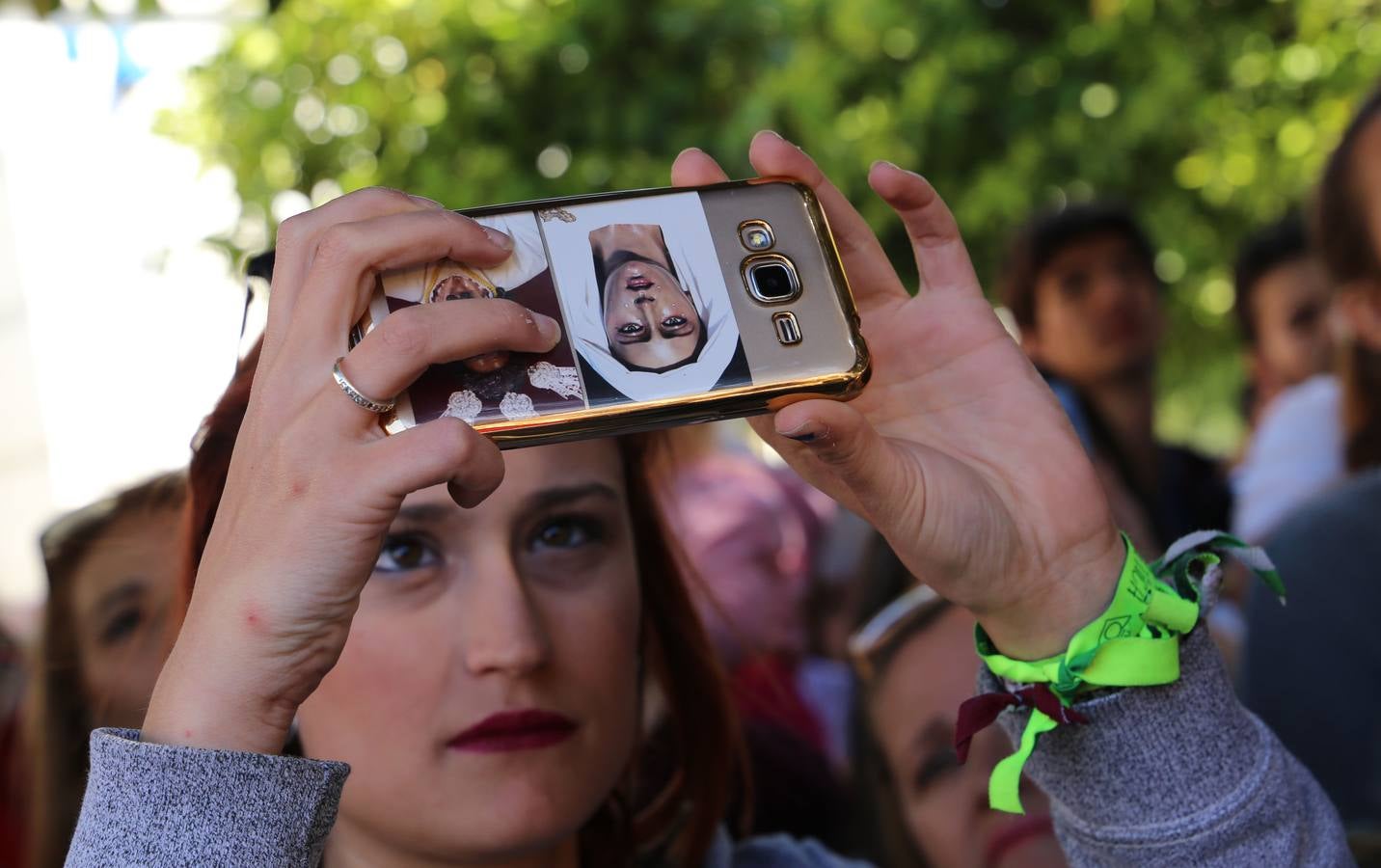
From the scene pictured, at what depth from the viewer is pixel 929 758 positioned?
198 centimetres

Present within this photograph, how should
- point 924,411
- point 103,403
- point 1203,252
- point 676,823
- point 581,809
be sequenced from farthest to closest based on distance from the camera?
point 103,403 → point 1203,252 → point 676,823 → point 581,809 → point 924,411

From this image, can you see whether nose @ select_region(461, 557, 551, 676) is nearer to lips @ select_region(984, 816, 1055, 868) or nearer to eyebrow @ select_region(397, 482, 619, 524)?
eyebrow @ select_region(397, 482, 619, 524)

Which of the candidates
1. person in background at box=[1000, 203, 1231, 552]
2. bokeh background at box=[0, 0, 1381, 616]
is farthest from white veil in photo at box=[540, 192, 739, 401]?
person in background at box=[1000, 203, 1231, 552]

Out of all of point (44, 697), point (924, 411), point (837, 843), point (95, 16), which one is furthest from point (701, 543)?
point (924, 411)

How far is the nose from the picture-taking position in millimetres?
1332

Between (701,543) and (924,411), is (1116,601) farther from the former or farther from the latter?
(701,543)

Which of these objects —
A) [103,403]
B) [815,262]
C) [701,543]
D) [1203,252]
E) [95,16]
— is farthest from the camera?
[103,403]

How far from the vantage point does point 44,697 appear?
7.62 feet

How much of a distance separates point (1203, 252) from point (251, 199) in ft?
10.1

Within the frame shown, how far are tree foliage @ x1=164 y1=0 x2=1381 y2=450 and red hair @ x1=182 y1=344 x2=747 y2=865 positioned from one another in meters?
1.98

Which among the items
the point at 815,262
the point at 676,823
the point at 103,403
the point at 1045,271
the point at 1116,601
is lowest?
the point at 676,823

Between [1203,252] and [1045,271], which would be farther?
[1203,252]

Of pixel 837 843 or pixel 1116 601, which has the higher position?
pixel 1116 601

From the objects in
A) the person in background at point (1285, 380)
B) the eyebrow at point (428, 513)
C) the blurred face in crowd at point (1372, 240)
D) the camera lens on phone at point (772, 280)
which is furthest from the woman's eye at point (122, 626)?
the person in background at point (1285, 380)
